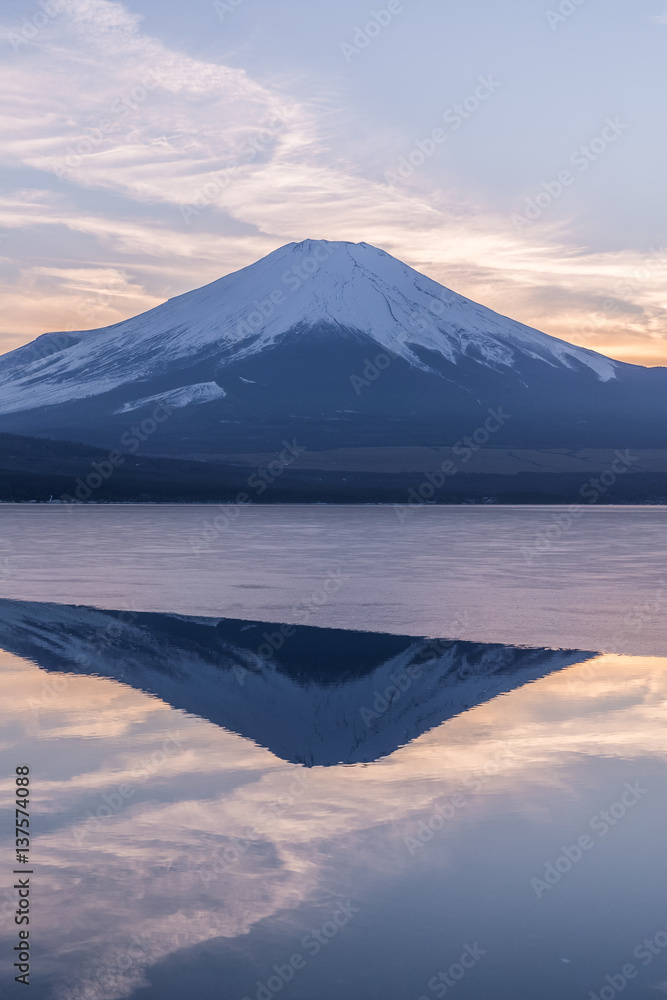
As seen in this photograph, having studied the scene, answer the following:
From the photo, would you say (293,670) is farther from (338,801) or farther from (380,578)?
(380,578)

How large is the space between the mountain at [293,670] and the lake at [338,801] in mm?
57

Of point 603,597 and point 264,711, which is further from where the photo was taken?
point 603,597

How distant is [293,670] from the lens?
15.3m

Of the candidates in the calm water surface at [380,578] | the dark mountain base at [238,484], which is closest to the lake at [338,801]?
the calm water surface at [380,578]

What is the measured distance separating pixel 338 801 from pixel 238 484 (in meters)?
122

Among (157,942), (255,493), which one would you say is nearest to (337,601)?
(157,942)

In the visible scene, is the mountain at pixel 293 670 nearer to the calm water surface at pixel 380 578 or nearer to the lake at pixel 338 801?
the lake at pixel 338 801

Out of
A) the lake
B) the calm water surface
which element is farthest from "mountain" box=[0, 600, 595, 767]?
the calm water surface

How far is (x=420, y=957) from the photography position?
6.45 meters

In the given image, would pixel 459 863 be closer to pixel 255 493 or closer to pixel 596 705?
pixel 596 705

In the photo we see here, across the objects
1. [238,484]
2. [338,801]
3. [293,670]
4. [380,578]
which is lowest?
[338,801]

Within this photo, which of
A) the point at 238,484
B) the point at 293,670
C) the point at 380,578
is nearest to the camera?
the point at 293,670

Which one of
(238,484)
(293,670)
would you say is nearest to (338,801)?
(293,670)

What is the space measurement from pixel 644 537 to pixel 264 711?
42704 millimetres
